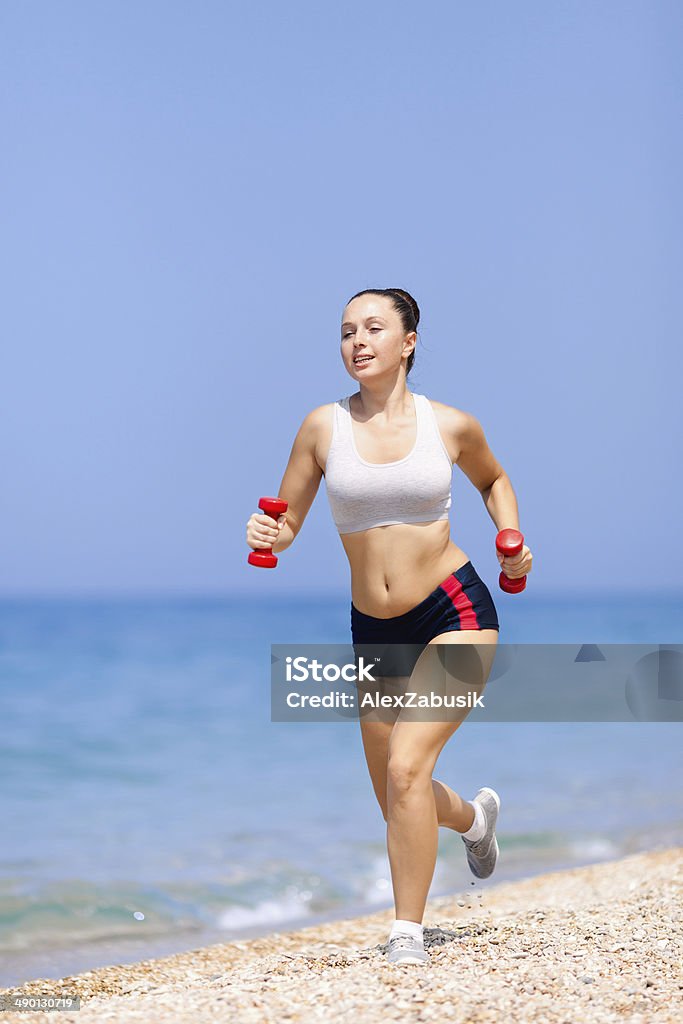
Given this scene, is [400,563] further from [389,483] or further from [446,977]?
[446,977]

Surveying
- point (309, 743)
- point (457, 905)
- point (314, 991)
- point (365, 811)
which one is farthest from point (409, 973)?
point (309, 743)

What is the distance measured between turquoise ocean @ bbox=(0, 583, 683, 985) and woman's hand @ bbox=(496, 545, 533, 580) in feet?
10.4

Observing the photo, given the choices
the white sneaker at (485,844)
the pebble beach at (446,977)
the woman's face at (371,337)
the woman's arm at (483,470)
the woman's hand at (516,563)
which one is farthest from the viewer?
the white sneaker at (485,844)

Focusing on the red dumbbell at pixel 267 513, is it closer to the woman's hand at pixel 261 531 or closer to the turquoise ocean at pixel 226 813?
the woman's hand at pixel 261 531

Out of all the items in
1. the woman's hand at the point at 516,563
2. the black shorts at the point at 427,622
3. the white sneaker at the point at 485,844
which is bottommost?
the white sneaker at the point at 485,844

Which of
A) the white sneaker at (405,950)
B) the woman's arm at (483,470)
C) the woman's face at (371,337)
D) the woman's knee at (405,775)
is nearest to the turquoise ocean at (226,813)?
the white sneaker at (405,950)

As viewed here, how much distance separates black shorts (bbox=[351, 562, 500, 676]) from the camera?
4.39 meters

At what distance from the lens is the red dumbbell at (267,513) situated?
4.38 meters

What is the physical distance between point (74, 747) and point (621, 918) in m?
10.1

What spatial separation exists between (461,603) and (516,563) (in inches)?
9.8

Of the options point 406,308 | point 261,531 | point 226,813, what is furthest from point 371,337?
point 226,813

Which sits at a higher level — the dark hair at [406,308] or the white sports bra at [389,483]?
the dark hair at [406,308]

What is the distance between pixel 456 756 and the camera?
506 inches

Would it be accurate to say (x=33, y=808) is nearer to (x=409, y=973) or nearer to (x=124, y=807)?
(x=124, y=807)
